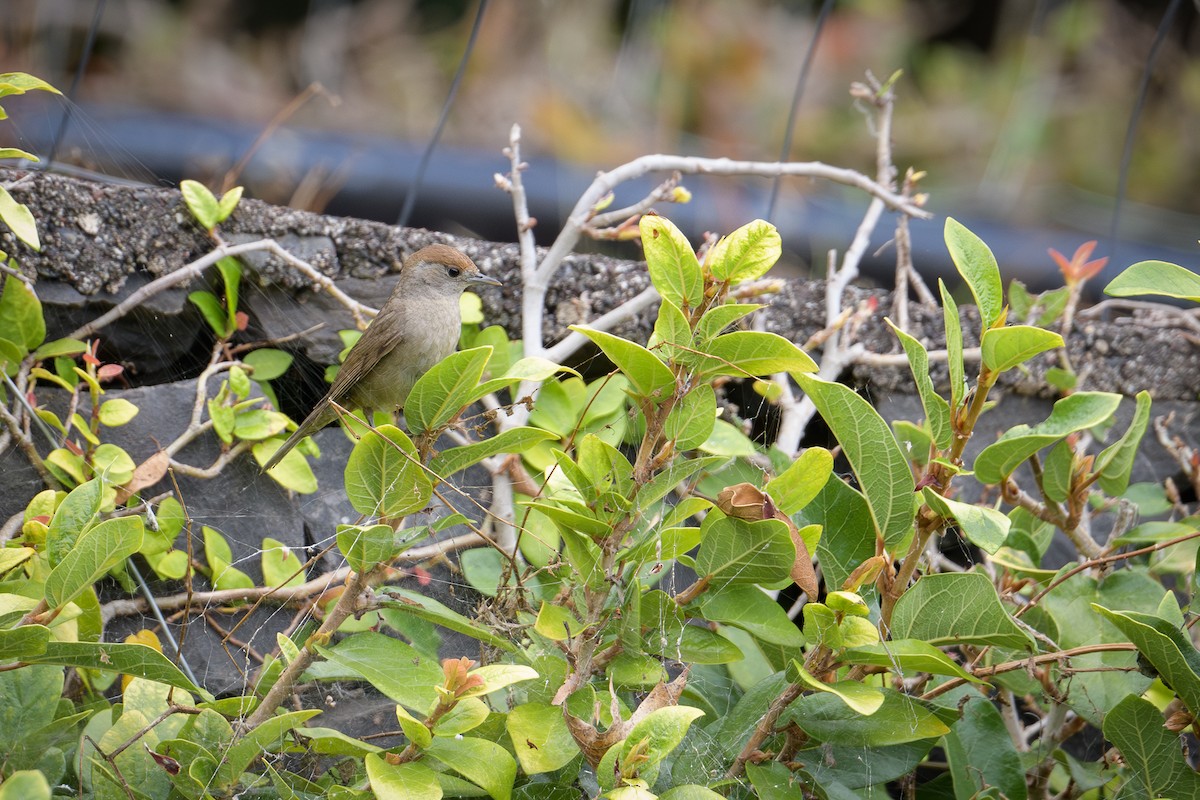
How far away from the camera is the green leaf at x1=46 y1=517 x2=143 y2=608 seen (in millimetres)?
1610

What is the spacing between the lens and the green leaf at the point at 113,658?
5.34 feet

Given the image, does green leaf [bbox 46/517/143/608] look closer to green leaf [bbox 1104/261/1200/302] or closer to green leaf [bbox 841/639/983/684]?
green leaf [bbox 841/639/983/684]

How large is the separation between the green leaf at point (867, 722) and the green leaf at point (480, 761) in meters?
0.48

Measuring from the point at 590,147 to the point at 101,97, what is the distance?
270cm

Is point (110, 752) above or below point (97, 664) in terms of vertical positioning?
below

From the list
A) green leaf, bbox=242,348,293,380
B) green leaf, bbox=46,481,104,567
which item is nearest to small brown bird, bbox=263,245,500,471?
green leaf, bbox=242,348,293,380

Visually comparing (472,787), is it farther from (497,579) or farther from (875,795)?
(875,795)

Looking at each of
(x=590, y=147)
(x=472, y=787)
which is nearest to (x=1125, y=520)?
(x=472, y=787)

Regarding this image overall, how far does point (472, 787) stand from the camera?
64.9 inches

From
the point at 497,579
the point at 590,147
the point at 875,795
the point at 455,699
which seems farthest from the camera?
the point at 590,147

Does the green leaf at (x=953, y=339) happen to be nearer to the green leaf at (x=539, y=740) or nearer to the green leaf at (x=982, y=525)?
the green leaf at (x=982, y=525)

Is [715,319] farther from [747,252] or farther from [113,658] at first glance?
[113,658]

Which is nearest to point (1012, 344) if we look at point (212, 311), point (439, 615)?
point (439, 615)

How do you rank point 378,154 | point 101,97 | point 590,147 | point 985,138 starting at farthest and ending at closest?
point 985,138
point 590,147
point 101,97
point 378,154
